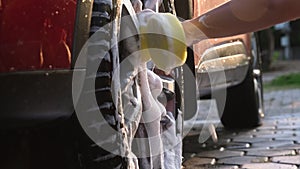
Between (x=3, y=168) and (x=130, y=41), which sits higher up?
(x=130, y=41)

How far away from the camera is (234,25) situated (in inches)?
53.5

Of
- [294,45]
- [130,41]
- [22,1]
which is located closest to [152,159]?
[130,41]

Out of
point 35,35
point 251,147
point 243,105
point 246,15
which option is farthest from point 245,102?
point 35,35

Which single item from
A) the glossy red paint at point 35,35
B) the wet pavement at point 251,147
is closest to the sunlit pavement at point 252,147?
the wet pavement at point 251,147

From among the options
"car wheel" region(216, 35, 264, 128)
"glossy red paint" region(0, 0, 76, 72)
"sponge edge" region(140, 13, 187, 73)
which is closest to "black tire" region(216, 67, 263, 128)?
"car wheel" region(216, 35, 264, 128)

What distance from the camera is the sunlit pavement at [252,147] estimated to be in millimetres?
2863

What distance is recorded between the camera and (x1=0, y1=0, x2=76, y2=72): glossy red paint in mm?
1209

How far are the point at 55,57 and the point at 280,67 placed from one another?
14.2 m

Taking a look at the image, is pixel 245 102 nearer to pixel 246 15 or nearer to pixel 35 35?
pixel 246 15

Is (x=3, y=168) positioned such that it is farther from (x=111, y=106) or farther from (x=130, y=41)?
(x=130, y=41)

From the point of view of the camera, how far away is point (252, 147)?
337 centimetres

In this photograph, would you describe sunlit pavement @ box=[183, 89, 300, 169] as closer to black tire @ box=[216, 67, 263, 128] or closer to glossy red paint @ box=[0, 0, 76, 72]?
black tire @ box=[216, 67, 263, 128]

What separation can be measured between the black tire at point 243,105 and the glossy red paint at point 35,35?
273cm

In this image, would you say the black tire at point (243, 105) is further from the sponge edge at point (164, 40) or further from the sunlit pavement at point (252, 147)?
the sponge edge at point (164, 40)
